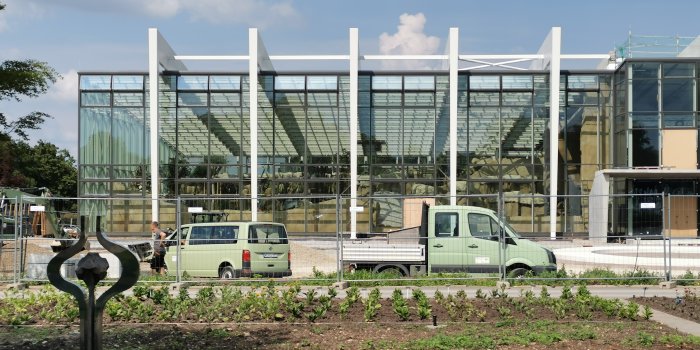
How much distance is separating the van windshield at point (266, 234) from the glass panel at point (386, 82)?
75.2 ft

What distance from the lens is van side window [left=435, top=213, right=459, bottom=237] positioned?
61.4 feet

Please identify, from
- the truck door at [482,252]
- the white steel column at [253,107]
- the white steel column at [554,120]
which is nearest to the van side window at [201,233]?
the truck door at [482,252]

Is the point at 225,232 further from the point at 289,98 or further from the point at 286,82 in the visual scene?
the point at 286,82

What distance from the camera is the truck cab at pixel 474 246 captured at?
1844 cm

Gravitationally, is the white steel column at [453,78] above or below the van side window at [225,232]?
above

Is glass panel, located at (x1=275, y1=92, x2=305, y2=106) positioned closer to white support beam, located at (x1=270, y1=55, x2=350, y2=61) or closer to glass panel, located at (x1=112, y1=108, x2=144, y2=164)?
white support beam, located at (x1=270, y1=55, x2=350, y2=61)

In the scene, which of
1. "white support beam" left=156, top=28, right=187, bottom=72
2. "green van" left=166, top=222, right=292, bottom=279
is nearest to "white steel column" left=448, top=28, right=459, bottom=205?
"white support beam" left=156, top=28, right=187, bottom=72

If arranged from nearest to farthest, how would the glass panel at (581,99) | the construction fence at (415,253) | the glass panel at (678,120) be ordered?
1. the construction fence at (415,253)
2. the glass panel at (678,120)
3. the glass panel at (581,99)

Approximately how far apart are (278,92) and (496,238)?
25.4 m

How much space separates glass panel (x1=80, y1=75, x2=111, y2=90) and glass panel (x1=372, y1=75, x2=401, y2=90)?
13.7 meters

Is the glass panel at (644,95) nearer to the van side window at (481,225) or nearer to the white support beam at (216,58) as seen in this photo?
the white support beam at (216,58)

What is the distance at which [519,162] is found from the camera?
42.2 metres

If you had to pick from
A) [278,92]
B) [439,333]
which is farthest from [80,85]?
[439,333]

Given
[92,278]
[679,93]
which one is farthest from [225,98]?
[92,278]
